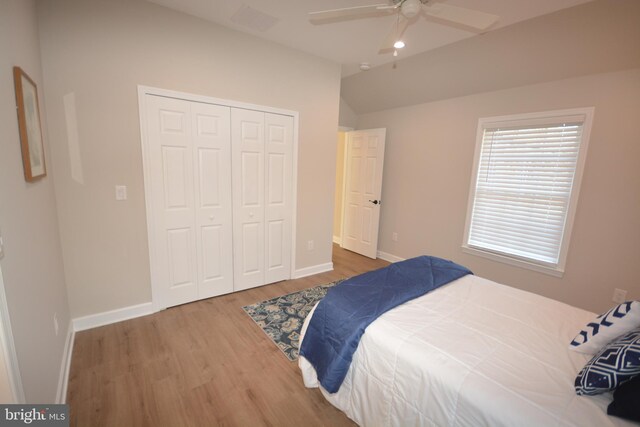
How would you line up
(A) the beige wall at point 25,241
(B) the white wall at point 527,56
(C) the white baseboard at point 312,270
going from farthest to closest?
(C) the white baseboard at point 312,270, (B) the white wall at point 527,56, (A) the beige wall at point 25,241

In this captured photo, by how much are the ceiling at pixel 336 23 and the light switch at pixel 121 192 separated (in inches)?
63.1

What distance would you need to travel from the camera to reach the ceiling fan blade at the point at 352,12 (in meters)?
1.66

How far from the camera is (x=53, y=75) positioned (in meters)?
2.05

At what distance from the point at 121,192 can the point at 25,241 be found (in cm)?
115

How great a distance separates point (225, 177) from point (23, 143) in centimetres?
157

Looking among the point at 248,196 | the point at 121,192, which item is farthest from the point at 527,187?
the point at 121,192

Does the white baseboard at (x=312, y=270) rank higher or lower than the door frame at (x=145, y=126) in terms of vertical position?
lower

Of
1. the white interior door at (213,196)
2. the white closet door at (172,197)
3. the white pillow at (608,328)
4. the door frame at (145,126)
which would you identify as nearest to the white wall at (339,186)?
the door frame at (145,126)

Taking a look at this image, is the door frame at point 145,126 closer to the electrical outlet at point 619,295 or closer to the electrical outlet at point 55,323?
the electrical outlet at point 55,323

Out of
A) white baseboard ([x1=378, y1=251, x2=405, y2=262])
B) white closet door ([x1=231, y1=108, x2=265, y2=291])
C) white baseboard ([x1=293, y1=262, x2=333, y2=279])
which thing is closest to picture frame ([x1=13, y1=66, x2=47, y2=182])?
white closet door ([x1=231, y1=108, x2=265, y2=291])

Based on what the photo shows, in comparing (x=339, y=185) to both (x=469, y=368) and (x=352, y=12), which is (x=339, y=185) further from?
(x=469, y=368)

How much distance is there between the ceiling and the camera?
2166 millimetres

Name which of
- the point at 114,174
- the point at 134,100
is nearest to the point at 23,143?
the point at 114,174

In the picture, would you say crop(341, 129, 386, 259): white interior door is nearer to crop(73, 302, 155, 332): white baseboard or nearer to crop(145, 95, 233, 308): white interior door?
crop(145, 95, 233, 308): white interior door
